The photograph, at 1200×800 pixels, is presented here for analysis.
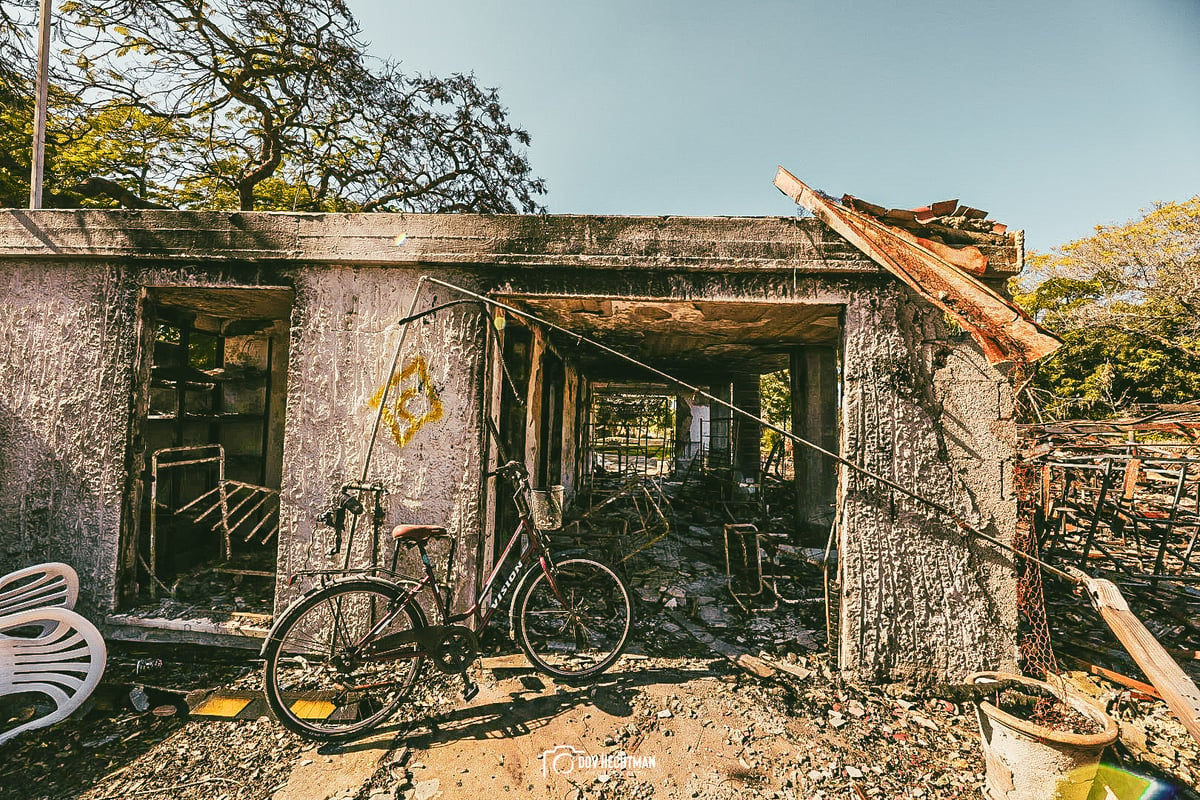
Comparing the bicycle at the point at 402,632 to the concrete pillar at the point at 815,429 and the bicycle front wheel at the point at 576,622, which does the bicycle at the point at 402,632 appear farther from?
the concrete pillar at the point at 815,429

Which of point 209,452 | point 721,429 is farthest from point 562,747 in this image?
point 721,429

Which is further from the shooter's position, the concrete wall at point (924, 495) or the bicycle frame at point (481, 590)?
the concrete wall at point (924, 495)

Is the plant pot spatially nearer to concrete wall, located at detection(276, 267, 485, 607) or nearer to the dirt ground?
the dirt ground

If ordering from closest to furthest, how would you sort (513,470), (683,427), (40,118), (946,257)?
(946,257), (513,470), (40,118), (683,427)

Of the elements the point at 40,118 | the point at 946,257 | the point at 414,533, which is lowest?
the point at 414,533

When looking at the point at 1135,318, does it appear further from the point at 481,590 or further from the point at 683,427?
the point at 481,590

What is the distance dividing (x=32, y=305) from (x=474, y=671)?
4325 millimetres

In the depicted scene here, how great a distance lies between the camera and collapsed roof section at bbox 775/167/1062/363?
9.86 ft

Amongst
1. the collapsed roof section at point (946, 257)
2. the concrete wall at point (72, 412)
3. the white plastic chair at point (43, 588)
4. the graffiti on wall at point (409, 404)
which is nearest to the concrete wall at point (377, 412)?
the graffiti on wall at point (409, 404)

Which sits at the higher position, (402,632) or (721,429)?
(721,429)

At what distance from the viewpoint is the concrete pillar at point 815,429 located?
6.80 meters

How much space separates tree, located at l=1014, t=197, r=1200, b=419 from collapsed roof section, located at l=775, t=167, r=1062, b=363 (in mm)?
15355

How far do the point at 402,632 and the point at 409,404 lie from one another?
152cm

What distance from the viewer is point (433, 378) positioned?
143 inches
